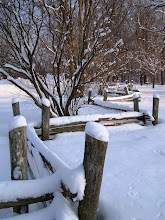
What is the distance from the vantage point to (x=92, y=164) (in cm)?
166

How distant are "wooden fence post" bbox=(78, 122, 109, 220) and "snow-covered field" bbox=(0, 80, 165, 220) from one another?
0.43 metres

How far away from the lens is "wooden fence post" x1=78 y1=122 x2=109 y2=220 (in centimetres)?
162

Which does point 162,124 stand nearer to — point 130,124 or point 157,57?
point 130,124

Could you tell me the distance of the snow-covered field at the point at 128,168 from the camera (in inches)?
85.6

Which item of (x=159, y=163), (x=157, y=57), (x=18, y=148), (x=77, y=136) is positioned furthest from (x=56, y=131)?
(x=157, y=57)

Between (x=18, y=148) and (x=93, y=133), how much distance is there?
93 centimetres

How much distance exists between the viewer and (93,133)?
5.27 ft

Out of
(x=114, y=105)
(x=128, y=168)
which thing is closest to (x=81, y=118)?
(x=128, y=168)

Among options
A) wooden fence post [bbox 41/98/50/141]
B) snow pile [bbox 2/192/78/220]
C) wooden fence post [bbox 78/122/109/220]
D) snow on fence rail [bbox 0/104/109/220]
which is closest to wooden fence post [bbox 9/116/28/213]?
snow on fence rail [bbox 0/104/109/220]

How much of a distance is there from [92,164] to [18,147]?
0.88 meters

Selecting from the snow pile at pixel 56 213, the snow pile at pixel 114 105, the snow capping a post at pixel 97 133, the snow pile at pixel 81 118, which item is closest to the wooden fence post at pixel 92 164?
the snow capping a post at pixel 97 133

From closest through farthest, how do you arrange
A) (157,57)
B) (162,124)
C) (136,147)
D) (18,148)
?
(18,148) → (136,147) → (162,124) → (157,57)

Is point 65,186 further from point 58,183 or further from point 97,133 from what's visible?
point 97,133

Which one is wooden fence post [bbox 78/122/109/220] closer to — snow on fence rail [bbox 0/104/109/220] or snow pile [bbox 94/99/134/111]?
snow on fence rail [bbox 0/104/109/220]
